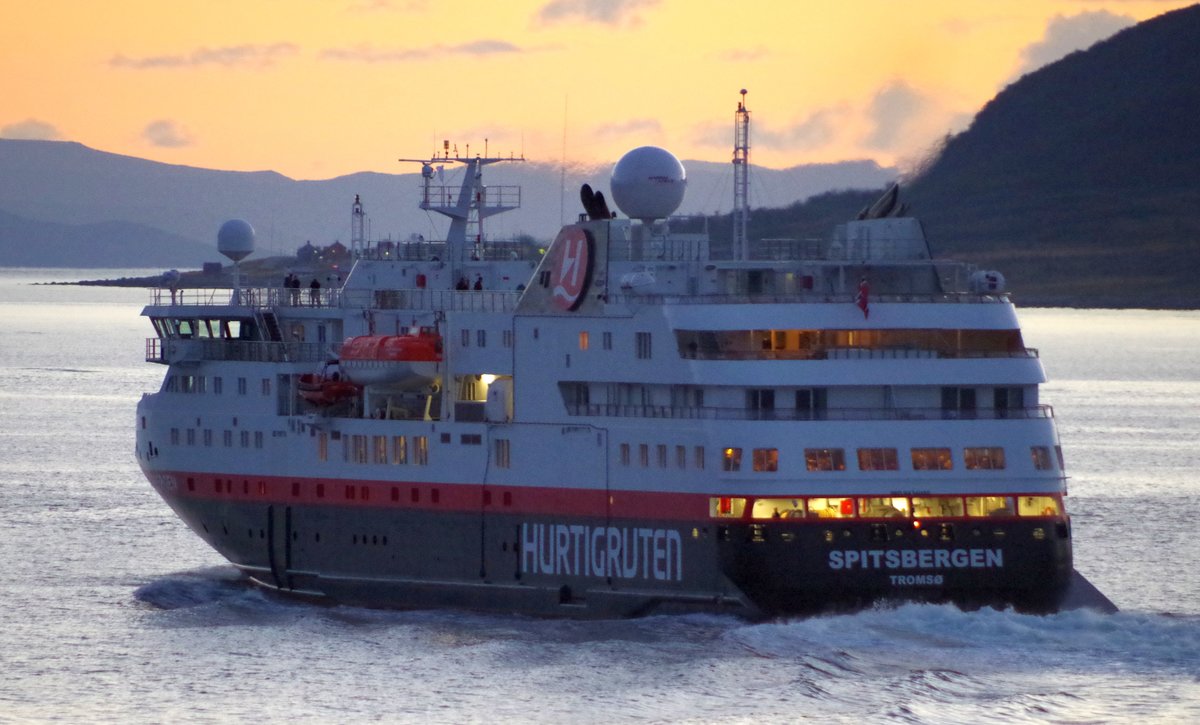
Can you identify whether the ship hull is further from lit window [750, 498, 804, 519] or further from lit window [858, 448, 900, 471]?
lit window [858, 448, 900, 471]

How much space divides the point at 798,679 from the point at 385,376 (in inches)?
513

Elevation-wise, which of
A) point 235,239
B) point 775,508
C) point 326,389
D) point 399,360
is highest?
point 235,239

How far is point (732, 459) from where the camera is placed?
41094mm

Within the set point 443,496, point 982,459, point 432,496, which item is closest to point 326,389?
point 432,496

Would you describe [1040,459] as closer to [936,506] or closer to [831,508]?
[936,506]

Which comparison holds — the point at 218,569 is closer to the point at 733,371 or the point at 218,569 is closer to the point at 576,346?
the point at 576,346

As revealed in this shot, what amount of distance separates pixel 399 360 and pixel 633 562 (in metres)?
7.63

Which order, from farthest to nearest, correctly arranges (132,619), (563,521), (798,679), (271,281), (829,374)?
(271,281), (132,619), (563,521), (829,374), (798,679)

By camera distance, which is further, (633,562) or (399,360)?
(399,360)

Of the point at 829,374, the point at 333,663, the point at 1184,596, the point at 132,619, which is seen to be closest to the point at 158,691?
the point at 333,663

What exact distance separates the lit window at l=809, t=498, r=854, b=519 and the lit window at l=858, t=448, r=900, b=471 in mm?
773

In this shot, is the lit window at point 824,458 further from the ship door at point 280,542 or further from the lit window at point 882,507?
the ship door at point 280,542

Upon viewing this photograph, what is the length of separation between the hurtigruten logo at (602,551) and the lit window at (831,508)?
3.05m

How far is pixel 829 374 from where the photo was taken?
41219 mm
